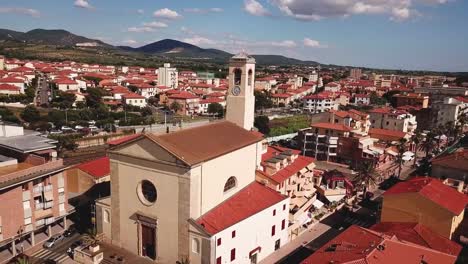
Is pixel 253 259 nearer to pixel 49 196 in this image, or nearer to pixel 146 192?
pixel 146 192

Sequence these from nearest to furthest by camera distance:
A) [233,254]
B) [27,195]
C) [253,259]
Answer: [233,254] → [27,195] → [253,259]

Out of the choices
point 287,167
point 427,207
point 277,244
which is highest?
point 287,167

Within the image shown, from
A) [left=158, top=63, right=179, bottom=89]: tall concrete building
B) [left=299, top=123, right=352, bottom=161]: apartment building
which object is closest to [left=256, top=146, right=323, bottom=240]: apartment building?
[left=299, top=123, right=352, bottom=161]: apartment building

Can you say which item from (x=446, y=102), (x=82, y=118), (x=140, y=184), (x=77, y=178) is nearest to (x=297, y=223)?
(x=140, y=184)

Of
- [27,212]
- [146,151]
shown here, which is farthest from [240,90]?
[27,212]

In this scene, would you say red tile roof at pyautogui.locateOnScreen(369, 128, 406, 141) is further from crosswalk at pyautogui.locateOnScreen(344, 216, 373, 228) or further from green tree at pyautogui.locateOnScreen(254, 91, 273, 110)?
green tree at pyautogui.locateOnScreen(254, 91, 273, 110)

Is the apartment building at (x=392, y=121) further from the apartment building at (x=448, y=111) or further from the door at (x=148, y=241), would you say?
the door at (x=148, y=241)
